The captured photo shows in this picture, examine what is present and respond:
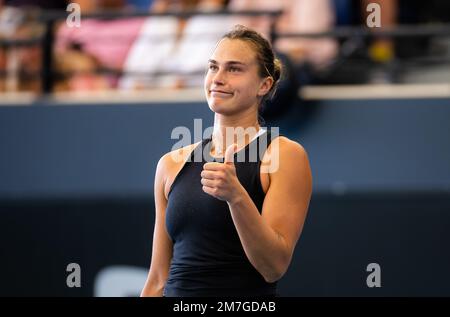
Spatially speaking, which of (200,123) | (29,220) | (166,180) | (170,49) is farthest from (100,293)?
(166,180)

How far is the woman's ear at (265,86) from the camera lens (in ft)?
8.82

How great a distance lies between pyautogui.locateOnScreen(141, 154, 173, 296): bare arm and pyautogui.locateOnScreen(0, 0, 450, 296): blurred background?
2170mm

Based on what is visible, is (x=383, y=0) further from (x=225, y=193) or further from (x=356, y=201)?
(x=225, y=193)

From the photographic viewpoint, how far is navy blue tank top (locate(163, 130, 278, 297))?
259cm

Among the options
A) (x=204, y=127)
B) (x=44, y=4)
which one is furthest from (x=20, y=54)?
(x=204, y=127)

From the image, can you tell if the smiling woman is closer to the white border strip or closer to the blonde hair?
the blonde hair

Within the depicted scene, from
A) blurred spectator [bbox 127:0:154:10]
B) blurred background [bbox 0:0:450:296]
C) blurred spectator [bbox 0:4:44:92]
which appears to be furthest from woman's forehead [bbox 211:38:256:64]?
blurred spectator [bbox 127:0:154:10]

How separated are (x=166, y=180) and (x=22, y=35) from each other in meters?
3.35

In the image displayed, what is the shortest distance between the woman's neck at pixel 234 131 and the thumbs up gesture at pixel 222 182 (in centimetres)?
27

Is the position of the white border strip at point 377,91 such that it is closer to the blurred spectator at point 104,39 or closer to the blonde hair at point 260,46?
the blurred spectator at point 104,39

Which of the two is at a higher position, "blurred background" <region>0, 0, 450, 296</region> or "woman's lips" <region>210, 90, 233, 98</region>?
"blurred background" <region>0, 0, 450, 296</region>

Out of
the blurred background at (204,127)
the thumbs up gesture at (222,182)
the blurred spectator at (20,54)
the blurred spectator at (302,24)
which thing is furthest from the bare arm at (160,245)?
the blurred spectator at (20,54)

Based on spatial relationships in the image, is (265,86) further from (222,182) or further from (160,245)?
(160,245)

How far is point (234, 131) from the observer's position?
267cm
